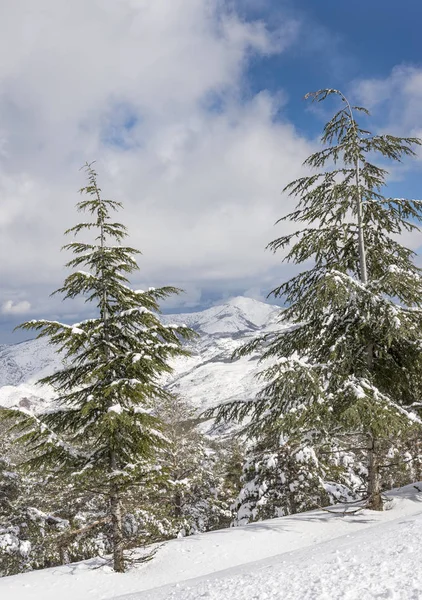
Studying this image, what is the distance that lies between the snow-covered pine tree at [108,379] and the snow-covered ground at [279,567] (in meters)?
1.12

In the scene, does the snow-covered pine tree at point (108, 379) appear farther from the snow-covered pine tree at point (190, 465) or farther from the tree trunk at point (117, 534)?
the snow-covered pine tree at point (190, 465)

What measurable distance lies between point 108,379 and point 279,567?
6.26 meters

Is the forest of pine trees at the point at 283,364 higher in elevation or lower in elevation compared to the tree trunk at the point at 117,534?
higher

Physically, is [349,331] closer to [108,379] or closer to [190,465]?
[108,379]

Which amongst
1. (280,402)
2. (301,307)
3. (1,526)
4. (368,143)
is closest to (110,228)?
(301,307)

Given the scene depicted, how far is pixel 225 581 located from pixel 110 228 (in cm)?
880

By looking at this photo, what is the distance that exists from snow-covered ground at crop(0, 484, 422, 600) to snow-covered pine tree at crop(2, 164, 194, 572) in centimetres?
112

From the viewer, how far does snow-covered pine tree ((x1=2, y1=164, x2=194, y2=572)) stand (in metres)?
9.37

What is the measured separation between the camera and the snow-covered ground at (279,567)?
176 inches

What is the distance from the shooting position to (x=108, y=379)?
10305 mm

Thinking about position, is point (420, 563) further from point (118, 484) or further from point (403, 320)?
point (118, 484)

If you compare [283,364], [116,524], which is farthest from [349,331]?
[116,524]

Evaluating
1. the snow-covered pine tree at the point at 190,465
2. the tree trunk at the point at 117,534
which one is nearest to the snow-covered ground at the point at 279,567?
the tree trunk at the point at 117,534

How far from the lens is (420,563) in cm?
454
